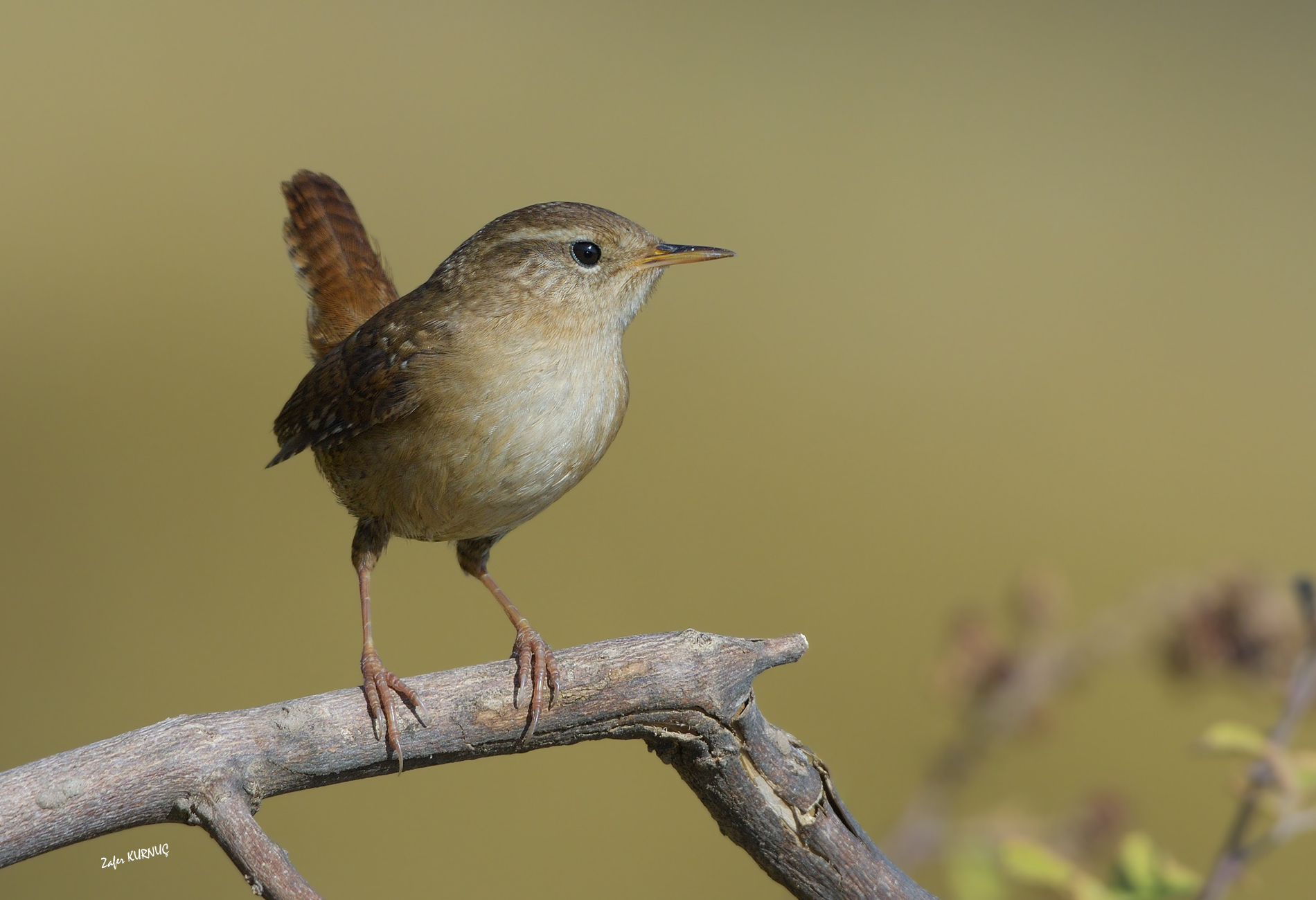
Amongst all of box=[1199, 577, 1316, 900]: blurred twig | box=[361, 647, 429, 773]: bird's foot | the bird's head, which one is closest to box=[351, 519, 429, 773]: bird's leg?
box=[361, 647, 429, 773]: bird's foot

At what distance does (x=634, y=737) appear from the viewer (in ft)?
5.96

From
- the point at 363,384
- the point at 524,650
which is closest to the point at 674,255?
the point at 363,384

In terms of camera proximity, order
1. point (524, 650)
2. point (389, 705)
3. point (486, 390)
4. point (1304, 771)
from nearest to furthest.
→ point (389, 705) < point (1304, 771) < point (524, 650) < point (486, 390)

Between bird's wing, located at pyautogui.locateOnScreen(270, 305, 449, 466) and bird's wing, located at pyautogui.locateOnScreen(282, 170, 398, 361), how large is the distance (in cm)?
39

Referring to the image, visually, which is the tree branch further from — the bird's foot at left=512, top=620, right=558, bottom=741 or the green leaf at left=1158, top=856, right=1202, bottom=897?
the green leaf at left=1158, top=856, right=1202, bottom=897

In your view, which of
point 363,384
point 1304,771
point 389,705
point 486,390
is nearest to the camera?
point 389,705

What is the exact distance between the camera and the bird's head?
94.0 inches

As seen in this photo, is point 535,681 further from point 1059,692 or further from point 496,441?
point 1059,692

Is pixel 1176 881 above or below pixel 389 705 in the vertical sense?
below

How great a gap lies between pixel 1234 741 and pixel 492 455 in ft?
4.68

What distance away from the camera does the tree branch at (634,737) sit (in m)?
1.61

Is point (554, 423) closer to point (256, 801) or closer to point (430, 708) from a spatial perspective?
point (430, 708)

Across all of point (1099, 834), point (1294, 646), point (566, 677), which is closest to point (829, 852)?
point (566, 677)

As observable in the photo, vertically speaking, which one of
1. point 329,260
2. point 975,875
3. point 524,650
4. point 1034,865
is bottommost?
point 975,875
